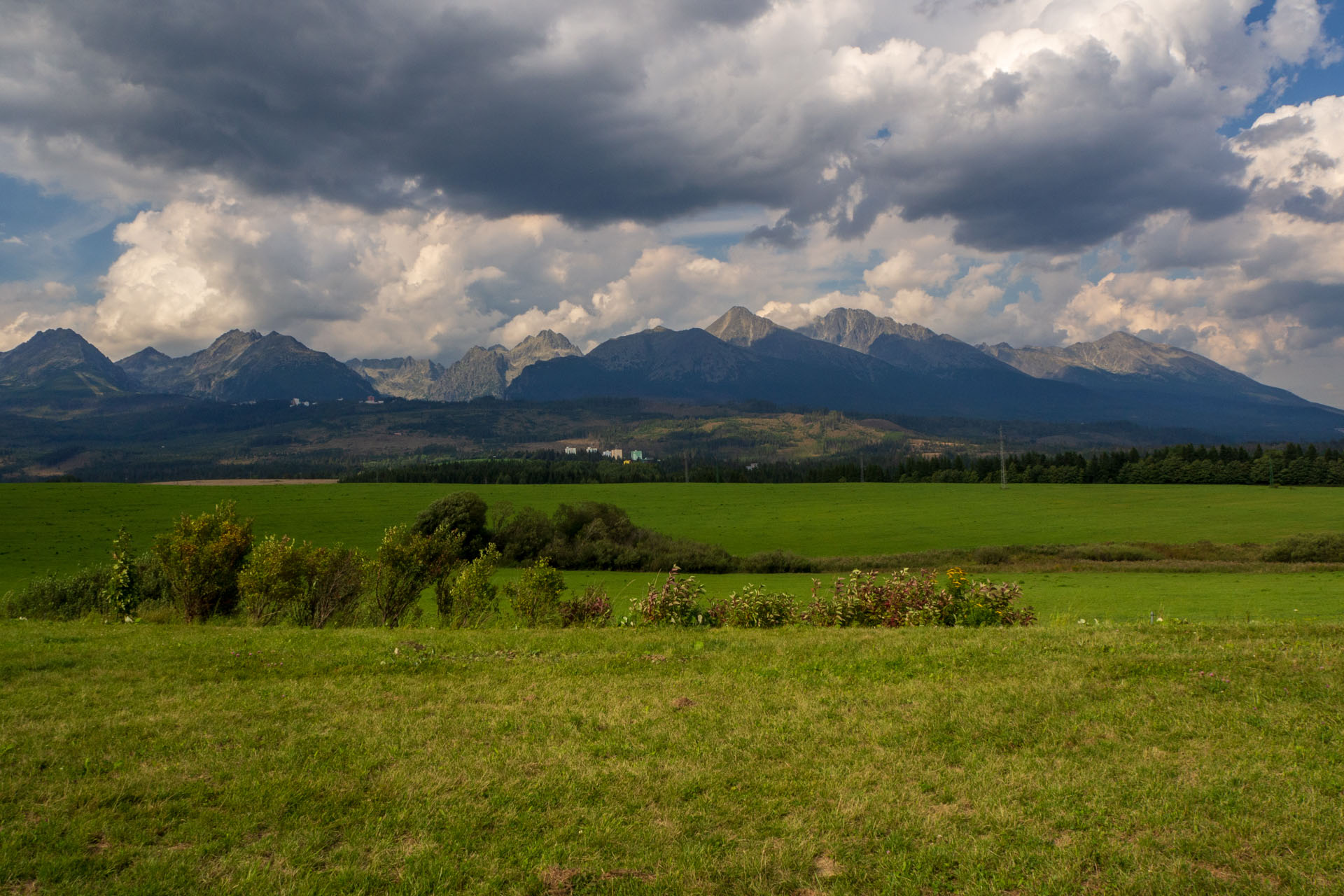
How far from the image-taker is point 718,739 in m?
10.8

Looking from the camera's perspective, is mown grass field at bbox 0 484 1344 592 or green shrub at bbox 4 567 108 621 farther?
mown grass field at bbox 0 484 1344 592

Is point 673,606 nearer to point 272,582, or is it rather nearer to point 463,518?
point 272,582

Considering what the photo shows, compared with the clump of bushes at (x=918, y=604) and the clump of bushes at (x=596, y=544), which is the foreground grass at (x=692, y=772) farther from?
the clump of bushes at (x=596, y=544)

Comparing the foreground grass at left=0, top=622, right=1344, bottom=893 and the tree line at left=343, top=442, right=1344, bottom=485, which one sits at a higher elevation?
the foreground grass at left=0, top=622, right=1344, bottom=893

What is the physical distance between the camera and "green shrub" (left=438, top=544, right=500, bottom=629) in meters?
27.2

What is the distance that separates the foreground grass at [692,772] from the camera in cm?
736

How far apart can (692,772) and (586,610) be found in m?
14.9

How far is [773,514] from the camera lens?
109812mm

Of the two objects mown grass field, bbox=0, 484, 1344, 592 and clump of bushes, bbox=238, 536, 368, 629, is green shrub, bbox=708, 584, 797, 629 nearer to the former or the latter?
clump of bushes, bbox=238, 536, 368, 629

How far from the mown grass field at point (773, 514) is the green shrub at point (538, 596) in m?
51.2

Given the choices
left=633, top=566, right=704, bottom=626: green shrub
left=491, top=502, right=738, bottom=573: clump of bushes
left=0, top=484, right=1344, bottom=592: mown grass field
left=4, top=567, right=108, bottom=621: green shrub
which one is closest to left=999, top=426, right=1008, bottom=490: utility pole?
left=0, top=484, right=1344, bottom=592: mown grass field

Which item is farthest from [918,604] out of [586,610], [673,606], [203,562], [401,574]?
[203,562]

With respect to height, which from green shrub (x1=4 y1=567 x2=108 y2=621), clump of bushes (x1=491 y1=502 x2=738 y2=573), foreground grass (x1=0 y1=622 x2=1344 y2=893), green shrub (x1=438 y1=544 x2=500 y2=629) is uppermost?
foreground grass (x1=0 y1=622 x2=1344 y2=893)

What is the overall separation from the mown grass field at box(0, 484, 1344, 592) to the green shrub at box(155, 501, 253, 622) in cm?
4069
